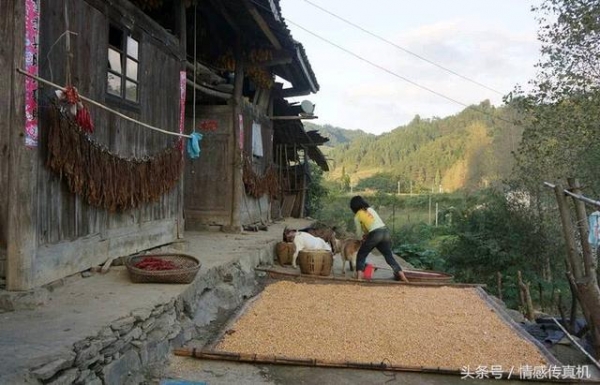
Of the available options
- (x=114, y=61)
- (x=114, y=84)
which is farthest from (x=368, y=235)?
(x=114, y=61)

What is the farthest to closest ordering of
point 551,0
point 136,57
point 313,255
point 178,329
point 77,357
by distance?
1. point 551,0
2. point 313,255
3. point 136,57
4. point 178,329
5. point 77,357

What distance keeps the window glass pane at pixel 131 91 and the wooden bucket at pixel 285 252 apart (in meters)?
4.29

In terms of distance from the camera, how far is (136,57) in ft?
18.9

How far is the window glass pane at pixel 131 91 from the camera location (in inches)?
217

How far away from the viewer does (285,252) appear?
8.96 m

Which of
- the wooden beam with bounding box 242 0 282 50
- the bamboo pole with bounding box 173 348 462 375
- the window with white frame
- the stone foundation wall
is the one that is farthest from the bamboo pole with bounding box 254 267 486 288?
the wooden beam with bounding box 242 0 282 50

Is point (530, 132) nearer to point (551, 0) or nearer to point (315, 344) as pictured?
point (551, 0)

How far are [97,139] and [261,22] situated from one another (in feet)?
13.0

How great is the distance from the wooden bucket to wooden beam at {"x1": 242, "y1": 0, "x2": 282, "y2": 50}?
3.89 meters

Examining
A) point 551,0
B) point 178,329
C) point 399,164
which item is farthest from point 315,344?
point 399,164

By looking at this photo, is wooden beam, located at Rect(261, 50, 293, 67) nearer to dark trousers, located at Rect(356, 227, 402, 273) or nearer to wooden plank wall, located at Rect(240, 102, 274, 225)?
wooden plank wall, located at Rect(240, 102, 274, 225)

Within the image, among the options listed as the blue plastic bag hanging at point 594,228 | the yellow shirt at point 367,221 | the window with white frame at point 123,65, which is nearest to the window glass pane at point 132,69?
the window with white frame at point 123,65

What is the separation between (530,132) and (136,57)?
12104mm

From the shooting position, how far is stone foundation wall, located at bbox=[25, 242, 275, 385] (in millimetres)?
2713
